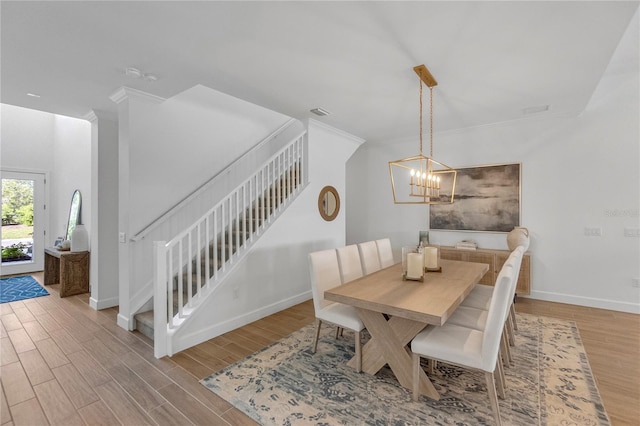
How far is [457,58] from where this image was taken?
258 cm

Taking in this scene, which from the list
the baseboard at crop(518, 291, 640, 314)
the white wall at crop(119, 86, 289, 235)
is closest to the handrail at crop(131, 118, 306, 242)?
the white wall at crop(119, 86, 289, 235)

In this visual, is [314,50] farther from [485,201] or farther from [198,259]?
[485,201]

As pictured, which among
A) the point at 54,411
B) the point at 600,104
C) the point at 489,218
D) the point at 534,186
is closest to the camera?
the point at 54,411

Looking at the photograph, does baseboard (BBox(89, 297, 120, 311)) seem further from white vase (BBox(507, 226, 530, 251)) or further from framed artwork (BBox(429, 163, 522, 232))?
white vase (BBox(507, 226, 530, 251))

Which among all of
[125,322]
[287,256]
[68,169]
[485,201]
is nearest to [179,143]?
[287,256]

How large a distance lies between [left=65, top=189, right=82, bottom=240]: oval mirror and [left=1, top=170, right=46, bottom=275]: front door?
1123 mm

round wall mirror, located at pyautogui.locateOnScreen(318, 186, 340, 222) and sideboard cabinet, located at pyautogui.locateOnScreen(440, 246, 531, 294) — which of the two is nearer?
sideboard cabinet, located at pyautogui.locateOnScreen(440, 246, 531, 294)

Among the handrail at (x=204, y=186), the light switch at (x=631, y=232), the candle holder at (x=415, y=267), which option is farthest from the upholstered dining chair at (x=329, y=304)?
the light switch at (x=631, y=232)

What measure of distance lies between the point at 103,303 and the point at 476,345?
466 centimetres

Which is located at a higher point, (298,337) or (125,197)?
(125,197)

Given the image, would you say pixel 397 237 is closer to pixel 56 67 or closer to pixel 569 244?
pixel 569 244

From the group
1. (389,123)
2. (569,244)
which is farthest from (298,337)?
(569,244)

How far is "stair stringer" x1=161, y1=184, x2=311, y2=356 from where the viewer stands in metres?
2.75

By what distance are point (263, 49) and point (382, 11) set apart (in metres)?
1.05
